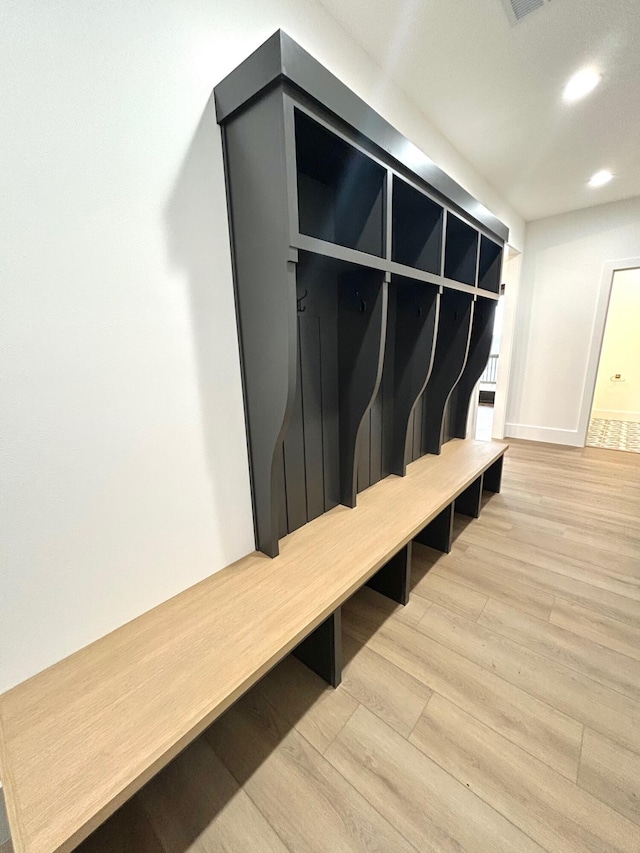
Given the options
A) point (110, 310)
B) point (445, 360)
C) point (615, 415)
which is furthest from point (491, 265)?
point (615, 415)

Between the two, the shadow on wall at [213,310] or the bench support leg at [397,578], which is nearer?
the shadow on wall at [213,310]

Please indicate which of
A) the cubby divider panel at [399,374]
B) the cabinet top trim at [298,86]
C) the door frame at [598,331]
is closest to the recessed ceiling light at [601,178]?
the door frame at [598,331]

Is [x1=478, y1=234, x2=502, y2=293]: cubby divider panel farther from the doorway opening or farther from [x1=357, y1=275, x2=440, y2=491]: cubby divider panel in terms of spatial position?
the doorway opening

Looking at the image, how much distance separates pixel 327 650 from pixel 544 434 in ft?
13.4

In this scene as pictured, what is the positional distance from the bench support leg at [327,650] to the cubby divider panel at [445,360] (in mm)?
1454

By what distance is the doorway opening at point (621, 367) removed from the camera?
4.92 m

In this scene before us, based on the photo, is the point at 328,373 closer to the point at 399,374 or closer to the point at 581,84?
the point at 399,374

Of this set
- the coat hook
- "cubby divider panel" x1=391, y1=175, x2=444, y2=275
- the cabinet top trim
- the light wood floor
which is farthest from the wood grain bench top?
the cabinet top trim

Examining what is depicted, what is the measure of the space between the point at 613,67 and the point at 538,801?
2.99 m

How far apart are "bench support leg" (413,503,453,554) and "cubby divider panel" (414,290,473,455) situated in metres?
0.50

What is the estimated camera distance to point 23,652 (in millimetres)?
813

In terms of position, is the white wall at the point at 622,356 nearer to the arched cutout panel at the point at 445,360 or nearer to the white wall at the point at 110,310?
the arched cutout panel at the point at 445,360

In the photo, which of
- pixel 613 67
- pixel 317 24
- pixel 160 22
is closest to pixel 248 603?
pixel 160 22

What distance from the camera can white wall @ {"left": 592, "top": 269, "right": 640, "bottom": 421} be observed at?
16.3ft
